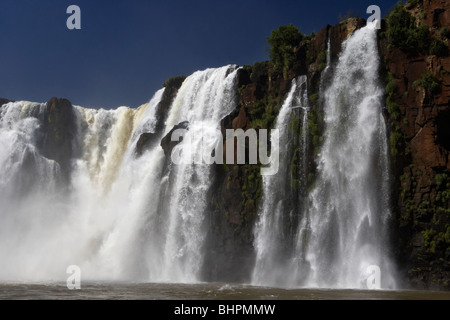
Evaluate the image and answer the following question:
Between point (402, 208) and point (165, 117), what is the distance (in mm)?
24832

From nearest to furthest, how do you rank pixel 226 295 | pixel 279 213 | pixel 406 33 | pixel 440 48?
pixel 226 295, pixel 440 48, pixel 406 33, pixel 279 213

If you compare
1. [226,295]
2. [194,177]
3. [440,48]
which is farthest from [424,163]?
[194,177]

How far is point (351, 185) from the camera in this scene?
25.4m

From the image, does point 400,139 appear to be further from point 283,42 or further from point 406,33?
point 283,42

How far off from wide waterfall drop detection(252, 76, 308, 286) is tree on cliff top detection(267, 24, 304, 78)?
229cm

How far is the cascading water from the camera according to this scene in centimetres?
3316

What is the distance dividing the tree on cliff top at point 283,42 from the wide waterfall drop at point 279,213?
2294 millimetres

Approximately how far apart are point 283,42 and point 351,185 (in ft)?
41.1

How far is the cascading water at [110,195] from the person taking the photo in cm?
3316
